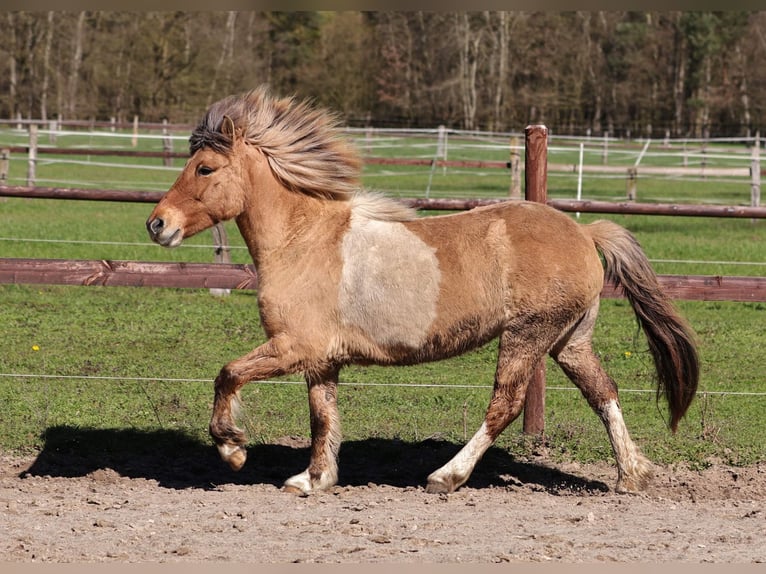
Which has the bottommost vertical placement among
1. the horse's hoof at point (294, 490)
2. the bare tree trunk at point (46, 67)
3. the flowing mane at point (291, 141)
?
the horse's hoof at point (294, 490)

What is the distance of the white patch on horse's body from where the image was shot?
5.11 m

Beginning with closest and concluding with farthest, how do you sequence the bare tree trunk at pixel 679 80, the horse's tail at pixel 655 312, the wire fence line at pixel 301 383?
1. the horse's tail at pixel 655 312
2. the wire fence line at pixel 301 383
3. the bare tree trunk at pixel 679 80

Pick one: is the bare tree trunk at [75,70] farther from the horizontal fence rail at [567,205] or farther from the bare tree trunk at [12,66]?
the horizontal fence rail at [567,205]

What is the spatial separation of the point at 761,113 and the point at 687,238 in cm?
4087

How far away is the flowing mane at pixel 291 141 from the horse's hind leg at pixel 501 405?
4.07 feet

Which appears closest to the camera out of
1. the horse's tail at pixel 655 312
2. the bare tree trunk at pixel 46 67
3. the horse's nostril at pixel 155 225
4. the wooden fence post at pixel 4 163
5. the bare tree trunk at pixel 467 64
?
the horse's nostril at pixel 155 225

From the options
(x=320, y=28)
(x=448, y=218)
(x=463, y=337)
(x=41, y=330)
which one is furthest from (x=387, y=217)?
(x=320, y=28)

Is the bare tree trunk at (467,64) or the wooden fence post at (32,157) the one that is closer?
the wooden fence post at (32,157)

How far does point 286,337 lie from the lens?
508 centimetres

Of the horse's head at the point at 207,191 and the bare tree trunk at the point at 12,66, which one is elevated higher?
the bare tree trunk at the point at 12,66

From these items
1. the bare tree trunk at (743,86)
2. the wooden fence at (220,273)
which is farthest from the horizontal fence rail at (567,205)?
the bare tree trunk at (743,86)

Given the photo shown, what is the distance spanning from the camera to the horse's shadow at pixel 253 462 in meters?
5.59

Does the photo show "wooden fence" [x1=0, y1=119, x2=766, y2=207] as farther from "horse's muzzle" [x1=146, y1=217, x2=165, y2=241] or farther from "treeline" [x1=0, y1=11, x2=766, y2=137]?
"treeline" [x1=0, y1=11, x2=766, y2=137]

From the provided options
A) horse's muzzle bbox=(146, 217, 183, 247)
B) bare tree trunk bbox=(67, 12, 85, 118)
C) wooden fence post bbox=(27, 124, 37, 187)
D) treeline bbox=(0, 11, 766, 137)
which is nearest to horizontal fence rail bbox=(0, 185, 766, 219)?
horse's muzzle bbox=(146, 217, 183, 247)
